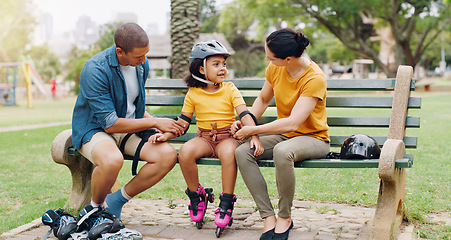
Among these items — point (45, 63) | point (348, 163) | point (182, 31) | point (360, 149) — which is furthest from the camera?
point (45, 63)

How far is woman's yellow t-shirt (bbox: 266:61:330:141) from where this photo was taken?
339 centimetres

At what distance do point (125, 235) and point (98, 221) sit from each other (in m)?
0.21

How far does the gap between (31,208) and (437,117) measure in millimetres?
10574

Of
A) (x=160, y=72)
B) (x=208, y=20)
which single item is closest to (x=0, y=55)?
(x=160, y=72)

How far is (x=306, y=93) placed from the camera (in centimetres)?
338

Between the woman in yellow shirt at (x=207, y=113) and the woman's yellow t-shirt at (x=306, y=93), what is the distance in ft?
0.91

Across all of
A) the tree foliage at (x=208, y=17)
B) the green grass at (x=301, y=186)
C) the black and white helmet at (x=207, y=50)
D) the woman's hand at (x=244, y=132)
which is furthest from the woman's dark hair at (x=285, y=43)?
the tree foliage at (x=208, y=17)

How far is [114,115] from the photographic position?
137 inches

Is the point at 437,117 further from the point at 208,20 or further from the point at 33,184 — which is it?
the point at 208,20

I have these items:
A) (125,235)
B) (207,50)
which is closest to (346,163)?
(207,50)

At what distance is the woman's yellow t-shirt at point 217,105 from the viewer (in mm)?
3682

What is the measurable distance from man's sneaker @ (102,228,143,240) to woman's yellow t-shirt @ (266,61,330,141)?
50.3 inches

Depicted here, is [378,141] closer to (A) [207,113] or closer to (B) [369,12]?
(A) [207,113]

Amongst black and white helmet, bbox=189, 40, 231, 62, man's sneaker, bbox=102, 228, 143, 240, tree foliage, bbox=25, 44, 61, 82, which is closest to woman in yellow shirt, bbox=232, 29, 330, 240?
black and white helmet, bbox=189, 40, 231, 62
